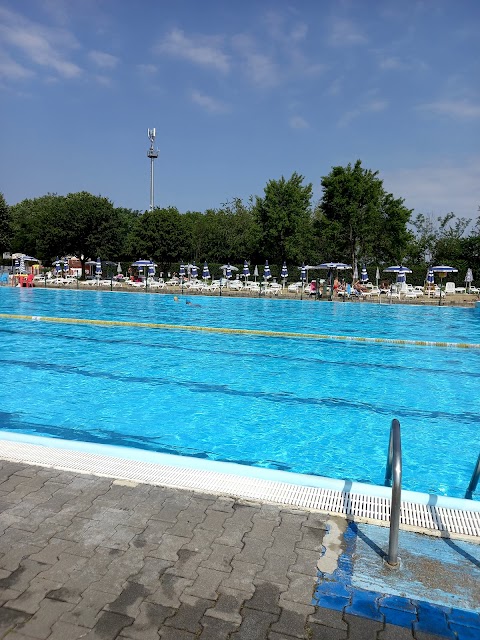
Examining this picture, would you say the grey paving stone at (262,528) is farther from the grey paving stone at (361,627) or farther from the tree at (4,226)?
the tree at (4,226)

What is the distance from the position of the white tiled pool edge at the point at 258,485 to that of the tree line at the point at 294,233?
3829cm

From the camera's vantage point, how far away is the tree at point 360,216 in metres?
40.3

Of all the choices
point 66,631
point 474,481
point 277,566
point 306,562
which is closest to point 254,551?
point 277,566

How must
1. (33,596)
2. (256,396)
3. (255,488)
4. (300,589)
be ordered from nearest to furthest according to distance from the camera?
(33,596), (300,589), (255,488), (256,396)

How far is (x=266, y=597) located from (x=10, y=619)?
3.84 ft

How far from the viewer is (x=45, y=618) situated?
230 centimetres

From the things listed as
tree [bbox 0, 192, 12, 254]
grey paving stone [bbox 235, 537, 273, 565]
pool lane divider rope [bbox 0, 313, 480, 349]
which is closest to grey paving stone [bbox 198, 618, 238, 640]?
grey paving stone [bbox 235, 537, 273, 565]

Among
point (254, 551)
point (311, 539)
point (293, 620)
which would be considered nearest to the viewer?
point (293, 620)

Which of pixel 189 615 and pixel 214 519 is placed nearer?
pixel 189 615

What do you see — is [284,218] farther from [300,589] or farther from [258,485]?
[300,589]

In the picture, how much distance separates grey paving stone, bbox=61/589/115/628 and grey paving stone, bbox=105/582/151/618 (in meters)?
0.04

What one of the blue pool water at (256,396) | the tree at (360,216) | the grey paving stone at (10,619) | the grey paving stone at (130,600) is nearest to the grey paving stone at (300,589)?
the grey paving stone at (130,600)

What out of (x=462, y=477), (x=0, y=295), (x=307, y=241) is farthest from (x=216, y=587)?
(x=307, y=241)

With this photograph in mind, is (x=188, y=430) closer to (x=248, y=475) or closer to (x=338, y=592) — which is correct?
(x=248, y=475)
